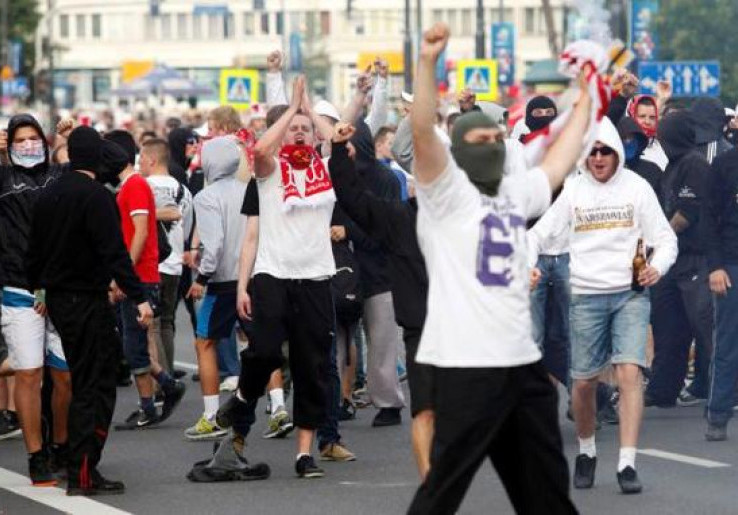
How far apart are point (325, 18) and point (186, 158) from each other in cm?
13406

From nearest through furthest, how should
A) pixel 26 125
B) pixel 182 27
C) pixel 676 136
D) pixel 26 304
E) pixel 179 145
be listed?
pixel 26 304 → pixel 26 125 → pixel 676 136 → pixel 179 145 → pixel 182 27

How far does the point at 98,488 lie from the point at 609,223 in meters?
2.93

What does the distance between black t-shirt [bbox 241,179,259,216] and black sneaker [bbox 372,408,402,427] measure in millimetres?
2575

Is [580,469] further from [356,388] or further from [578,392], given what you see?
[356,388]

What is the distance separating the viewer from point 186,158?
19.1 meters

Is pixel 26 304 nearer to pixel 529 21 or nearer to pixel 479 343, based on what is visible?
pixel 479 343

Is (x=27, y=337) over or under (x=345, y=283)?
under

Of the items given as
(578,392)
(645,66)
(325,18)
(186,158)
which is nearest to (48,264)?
(578,392)

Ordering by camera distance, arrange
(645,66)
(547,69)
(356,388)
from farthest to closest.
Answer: (547,69) < (645,66) < (356,388)

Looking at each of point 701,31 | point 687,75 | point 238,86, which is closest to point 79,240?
point 687,75

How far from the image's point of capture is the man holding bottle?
1068 centimetres

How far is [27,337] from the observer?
36.5ft

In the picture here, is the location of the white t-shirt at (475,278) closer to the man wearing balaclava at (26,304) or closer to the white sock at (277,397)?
the man wearing balaclava at (26,304)

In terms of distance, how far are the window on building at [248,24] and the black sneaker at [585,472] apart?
482ft
